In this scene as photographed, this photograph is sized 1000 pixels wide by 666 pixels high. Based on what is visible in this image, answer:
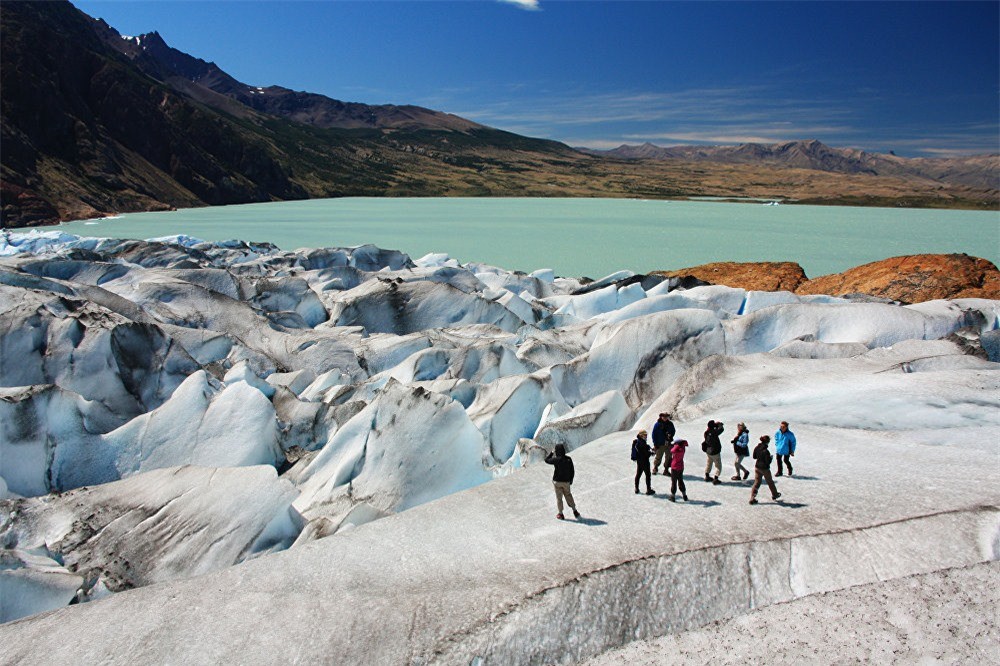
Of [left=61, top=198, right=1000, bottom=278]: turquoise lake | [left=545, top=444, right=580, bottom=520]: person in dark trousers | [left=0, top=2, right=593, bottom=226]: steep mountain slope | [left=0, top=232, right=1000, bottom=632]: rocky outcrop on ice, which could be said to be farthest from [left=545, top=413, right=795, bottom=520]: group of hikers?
[left=0, top=2, right=593, bottom=226]: steep mountain slope

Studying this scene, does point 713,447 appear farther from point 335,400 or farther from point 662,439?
point 335,400

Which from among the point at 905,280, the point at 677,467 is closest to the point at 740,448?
the point at 677,467

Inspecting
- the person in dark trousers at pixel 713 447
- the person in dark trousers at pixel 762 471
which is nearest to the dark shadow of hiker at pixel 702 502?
the person in dark trousers at pixel 762 471

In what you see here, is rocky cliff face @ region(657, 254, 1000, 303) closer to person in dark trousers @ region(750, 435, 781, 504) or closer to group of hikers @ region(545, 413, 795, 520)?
group of hikers @ region(545, 413, 795, 520)

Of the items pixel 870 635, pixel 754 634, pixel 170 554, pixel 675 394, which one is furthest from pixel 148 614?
pixel 675 394

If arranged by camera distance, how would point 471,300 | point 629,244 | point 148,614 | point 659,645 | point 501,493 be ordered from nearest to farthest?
point 659,645 < point 148,614 < point 501,493 < point 471,300 < point 629,244

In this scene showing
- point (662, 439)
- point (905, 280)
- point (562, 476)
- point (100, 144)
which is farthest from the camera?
point (100, 144)

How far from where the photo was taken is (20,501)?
9.47m

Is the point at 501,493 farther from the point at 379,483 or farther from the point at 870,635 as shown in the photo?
the point at 870,635

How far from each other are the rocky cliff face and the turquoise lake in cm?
1073

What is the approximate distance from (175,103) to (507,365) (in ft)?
378

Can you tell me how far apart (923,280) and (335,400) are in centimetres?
2056

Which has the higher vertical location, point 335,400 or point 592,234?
point 592,234

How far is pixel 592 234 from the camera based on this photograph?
57375 mm
